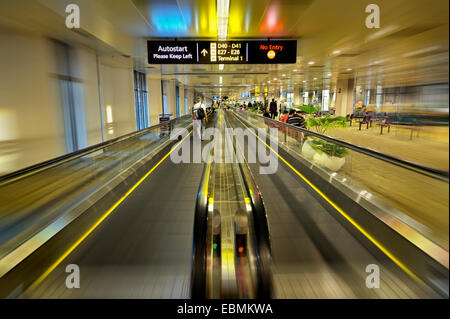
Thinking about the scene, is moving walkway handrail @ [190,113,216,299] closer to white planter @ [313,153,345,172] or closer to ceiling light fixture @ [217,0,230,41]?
white planter @ [313,153,345,172]

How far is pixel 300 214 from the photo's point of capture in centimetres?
549

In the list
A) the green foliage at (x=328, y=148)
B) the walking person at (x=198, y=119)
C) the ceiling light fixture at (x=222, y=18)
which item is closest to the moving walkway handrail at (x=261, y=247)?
the green foliage at (x=328, y=148)

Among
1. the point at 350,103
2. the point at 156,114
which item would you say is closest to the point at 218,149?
the point at 156,114

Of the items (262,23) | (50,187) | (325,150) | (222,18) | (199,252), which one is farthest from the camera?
(262,23)

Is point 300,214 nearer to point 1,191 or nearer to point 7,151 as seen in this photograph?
point 1,191

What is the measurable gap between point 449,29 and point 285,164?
21.6 ft

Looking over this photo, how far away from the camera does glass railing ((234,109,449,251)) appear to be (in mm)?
3377

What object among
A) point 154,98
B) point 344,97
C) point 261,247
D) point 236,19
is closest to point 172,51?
point 236,19

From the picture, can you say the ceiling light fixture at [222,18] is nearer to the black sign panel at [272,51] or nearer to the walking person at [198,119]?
the black sign panel at [272,51]

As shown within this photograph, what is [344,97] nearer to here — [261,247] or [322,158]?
[322,158]

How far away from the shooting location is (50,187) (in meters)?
5.51

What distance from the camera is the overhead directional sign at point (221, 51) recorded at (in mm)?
9547

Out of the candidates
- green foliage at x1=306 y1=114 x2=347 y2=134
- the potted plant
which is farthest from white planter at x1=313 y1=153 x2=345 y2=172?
green foliage at x1=306 y1=114 x2=347 y2=134

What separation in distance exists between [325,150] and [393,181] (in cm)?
254
